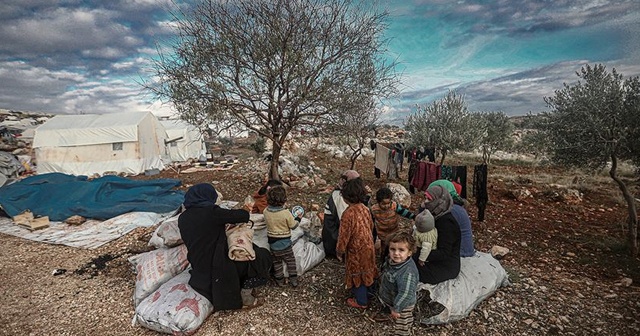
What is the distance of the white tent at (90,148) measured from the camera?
16.4 meters

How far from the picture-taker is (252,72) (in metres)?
6.91

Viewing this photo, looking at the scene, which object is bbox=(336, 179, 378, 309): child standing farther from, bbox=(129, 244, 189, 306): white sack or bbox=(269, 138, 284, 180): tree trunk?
bbox=(269, 138, 284, 180): tree trunk

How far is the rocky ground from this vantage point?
3250 mm

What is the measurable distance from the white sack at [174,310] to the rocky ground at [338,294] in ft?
0.56

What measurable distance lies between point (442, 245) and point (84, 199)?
8.55 meters

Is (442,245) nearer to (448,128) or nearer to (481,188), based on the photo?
(481,188)

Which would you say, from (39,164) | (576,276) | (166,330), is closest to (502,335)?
(576,276)

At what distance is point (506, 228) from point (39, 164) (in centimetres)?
2238

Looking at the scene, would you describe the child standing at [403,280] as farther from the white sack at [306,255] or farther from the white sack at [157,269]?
the white sack at [157,269]

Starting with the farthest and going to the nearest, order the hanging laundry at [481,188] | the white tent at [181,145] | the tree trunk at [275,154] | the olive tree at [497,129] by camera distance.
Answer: the white tent at [181,145], the olive tree at [497,129], the tree trunk at [275,154], the hanging laundry at [481,188]

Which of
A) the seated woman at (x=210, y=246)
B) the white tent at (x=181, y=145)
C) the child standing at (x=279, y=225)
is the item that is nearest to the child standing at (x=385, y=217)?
the child standing at (x=279, y=225)

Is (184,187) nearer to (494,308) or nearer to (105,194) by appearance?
(105,194)

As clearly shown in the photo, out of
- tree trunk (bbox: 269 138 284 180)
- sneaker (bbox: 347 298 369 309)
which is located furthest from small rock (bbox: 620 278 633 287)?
tree trunk (bbox: 269 138 284 180)

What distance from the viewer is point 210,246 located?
131 inches
